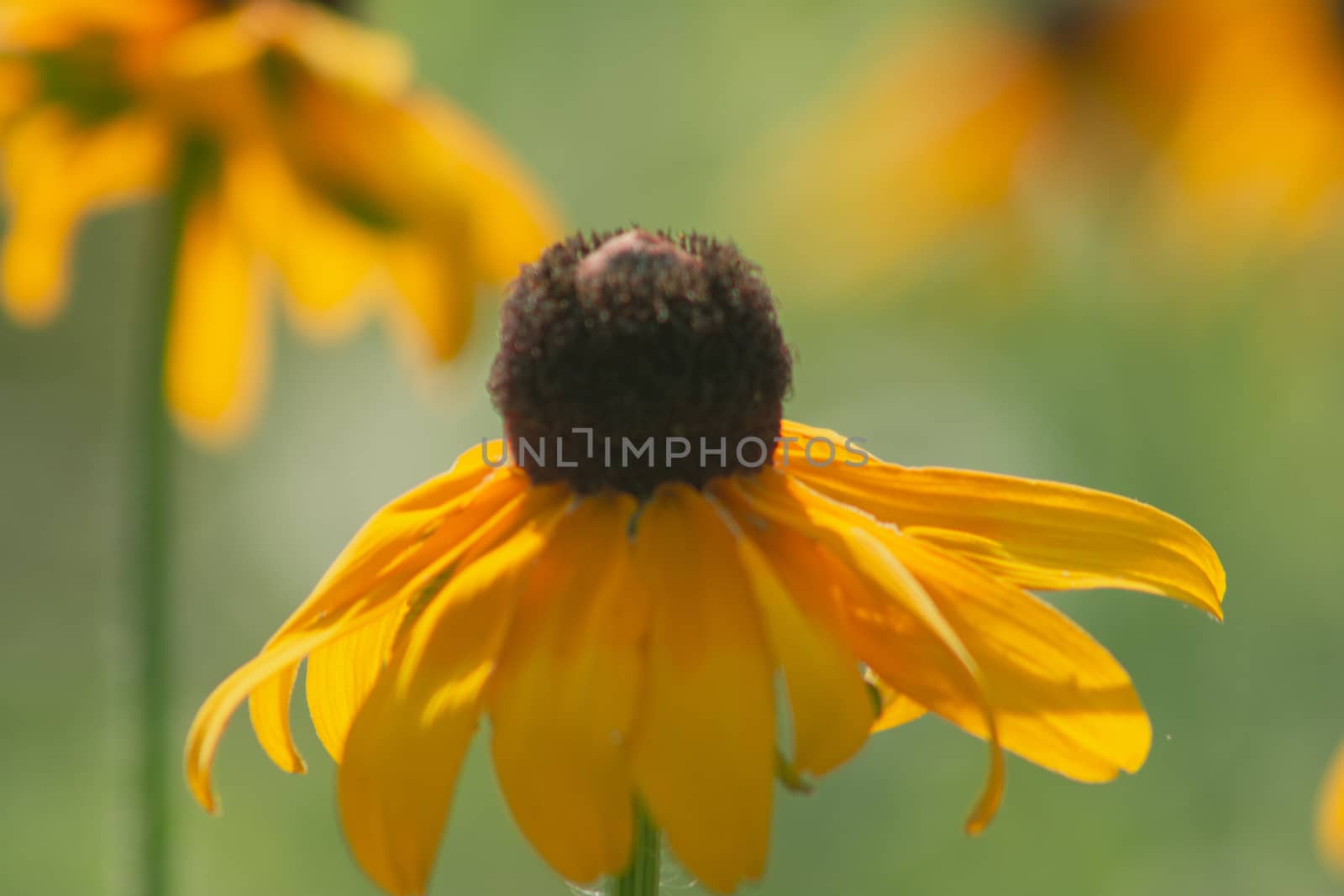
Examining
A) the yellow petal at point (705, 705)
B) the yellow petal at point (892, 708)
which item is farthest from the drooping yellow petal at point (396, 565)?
the yellow petal at point (892, 708)

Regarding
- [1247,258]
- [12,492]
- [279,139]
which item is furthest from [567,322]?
[12,492]

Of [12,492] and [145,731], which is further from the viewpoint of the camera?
[12,492]

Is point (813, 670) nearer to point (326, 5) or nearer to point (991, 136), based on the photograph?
point (326, 5)

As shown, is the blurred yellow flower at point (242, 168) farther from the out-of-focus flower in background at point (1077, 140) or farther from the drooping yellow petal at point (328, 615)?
the out-of-focus flower in background at point (1077, 140)

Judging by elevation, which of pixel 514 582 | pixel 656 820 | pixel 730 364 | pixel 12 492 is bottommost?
pixel 656 820

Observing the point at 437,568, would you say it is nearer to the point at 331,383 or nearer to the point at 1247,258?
the point at 1247,258

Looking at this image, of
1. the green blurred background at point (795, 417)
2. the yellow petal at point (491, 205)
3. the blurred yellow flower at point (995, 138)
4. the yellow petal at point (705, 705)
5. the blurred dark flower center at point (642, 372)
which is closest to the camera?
the yellow petal at point (705, 705)
